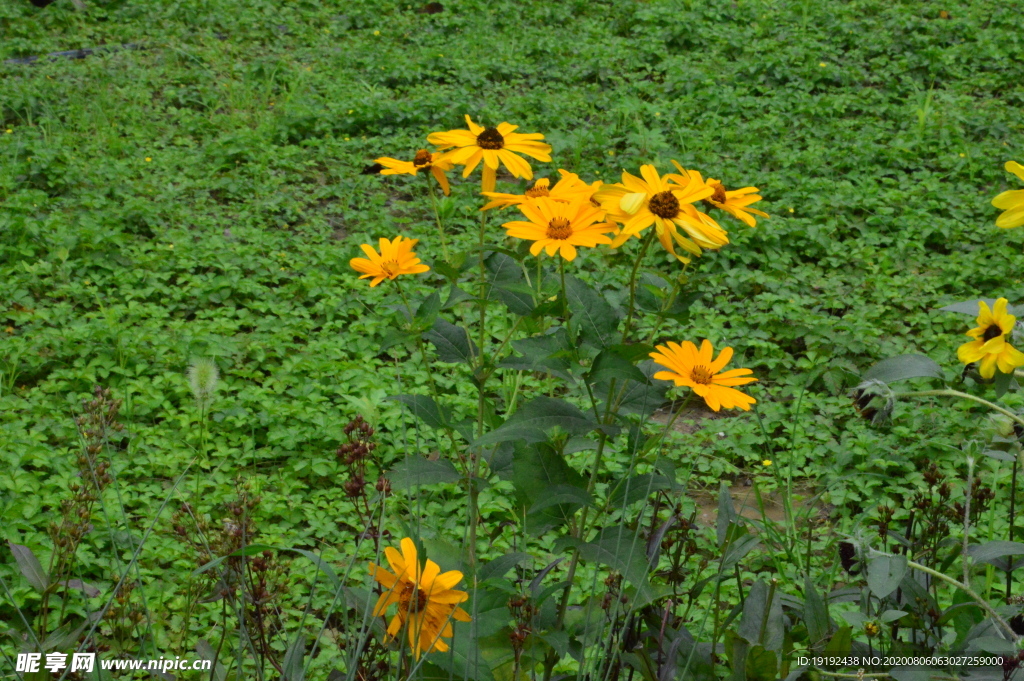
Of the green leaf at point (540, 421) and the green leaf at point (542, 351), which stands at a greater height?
the green leaf at point (542, 351)

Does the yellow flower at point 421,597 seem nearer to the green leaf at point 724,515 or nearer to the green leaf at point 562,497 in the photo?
the green leaf at point 562,497

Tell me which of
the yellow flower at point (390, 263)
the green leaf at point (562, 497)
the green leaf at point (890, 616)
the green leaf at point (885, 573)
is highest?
the yellow flower at point (390, 263)

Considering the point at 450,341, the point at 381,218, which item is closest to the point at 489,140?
the point at 450,341

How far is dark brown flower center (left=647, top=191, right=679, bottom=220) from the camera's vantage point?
3.91ft

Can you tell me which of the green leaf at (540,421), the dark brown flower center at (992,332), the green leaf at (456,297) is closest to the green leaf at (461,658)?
the green leaf at (540,421)

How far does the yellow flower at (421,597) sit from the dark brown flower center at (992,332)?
807 millimetres

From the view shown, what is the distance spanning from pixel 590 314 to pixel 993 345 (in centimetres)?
55

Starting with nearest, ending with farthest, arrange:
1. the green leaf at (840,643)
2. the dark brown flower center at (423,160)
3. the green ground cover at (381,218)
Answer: the green leaf at (840,643), the dark brown flower center at (423,160), the green ground cover at (381,218)

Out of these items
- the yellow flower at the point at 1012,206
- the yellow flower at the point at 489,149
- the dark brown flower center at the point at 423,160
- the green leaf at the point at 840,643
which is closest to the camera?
the yellow flower at the point at 1012,206

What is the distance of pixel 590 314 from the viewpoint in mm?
1297

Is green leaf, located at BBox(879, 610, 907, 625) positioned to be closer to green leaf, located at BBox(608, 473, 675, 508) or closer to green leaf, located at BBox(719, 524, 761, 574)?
green leaf, located at BBox(719, 524, 761, 574)

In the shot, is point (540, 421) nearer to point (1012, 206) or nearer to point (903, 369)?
point (903, 369)

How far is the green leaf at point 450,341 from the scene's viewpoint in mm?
1570

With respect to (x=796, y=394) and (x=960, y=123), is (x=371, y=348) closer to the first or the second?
(x=796, y=394)
